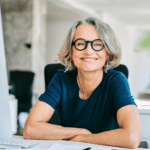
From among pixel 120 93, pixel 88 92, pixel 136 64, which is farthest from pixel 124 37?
pixel 120 93

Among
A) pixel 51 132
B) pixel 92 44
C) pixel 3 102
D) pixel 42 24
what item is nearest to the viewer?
pixel 3 102

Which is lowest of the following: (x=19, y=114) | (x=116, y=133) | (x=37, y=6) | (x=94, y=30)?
(x=19, y=114)

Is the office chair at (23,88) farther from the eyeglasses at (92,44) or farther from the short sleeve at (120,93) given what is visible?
the short sleeve at (120,93)

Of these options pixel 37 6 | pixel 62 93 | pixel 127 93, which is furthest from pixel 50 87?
pixel 37 6

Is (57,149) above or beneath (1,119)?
beneath

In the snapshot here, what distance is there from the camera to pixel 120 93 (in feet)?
3.97

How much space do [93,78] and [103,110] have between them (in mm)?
206

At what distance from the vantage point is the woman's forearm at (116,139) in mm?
986

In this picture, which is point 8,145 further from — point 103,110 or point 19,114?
point 19,114

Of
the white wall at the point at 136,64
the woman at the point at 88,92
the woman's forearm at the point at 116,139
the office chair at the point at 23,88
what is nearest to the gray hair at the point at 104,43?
the woman at the point at 88,92

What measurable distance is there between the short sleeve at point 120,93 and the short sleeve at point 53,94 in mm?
336

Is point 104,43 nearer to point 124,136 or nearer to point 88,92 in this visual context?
point 88,92

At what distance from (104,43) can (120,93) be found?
0.30 meters

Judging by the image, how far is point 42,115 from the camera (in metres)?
1.25
